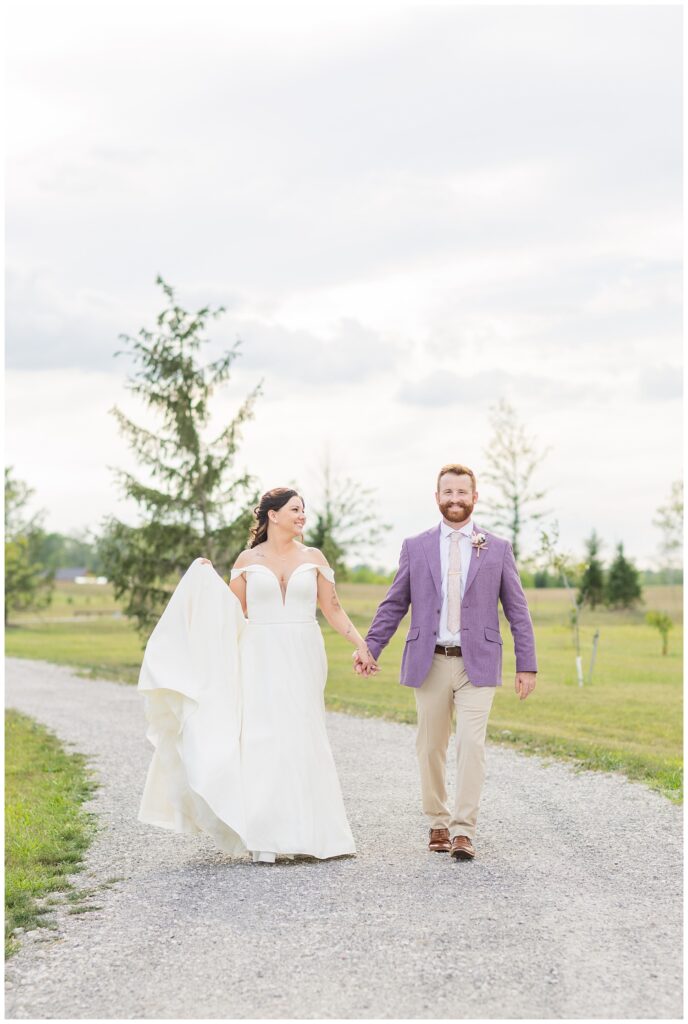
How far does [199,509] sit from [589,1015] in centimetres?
2062

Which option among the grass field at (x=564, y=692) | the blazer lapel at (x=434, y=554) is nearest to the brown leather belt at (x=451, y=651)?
the blazer lapel at (x=434, y=554)

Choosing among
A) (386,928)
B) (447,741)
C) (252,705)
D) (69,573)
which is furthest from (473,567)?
(69,573)

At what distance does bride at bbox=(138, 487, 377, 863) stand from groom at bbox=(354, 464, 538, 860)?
448 millimetres

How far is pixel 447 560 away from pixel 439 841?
182cm

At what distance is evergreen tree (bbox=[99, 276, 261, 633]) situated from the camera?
24.2m

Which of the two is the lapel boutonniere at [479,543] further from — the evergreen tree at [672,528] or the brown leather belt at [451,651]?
the evergreen tree at [672,528]

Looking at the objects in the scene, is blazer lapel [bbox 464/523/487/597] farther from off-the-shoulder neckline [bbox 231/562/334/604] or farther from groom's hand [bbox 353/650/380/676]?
off-the-shoulder neckline [bbox 231/562/334/604]

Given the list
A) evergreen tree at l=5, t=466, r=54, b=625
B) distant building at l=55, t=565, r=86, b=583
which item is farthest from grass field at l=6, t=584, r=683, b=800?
distant building at l=55, t=565, r=86, b=583

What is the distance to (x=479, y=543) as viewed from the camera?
755cm

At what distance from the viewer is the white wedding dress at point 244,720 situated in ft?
22.9

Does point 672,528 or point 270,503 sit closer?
point 270,503

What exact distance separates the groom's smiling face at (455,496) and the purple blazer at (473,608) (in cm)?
18

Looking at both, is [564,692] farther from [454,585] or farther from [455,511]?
[455,511]

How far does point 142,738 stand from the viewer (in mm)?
14062
